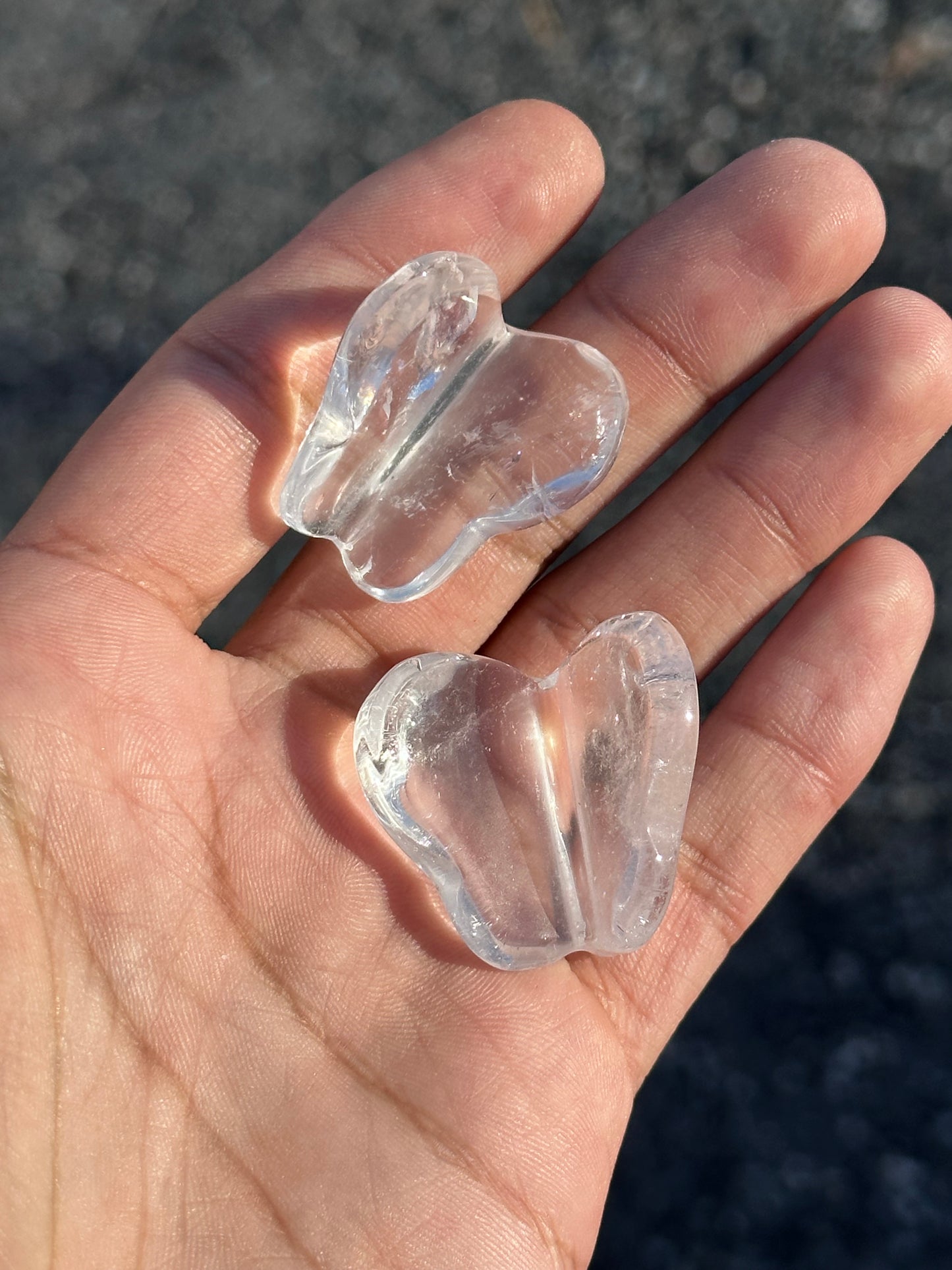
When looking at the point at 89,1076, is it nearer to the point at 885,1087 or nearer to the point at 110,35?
the point at 885,1087

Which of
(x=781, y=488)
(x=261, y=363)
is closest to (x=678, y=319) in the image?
(x=781, y=488)

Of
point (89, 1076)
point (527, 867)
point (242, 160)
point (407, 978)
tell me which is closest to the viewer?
point (89, 1076)

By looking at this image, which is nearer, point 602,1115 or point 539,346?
point 602,1115

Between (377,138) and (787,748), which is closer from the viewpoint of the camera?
(787,748)

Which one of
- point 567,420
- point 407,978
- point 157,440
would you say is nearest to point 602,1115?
point 407,978

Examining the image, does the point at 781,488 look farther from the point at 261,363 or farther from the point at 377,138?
the point at 377,138
